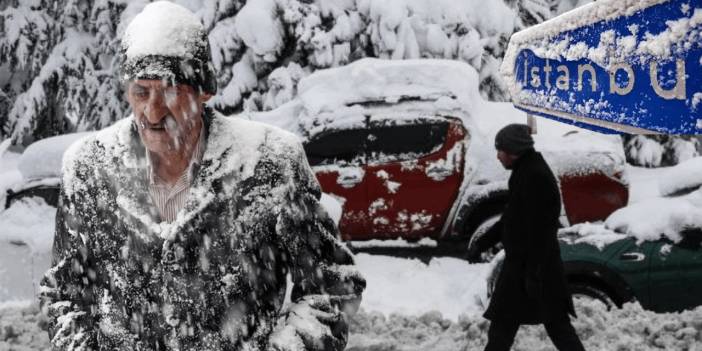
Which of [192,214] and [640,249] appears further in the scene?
[640,249]

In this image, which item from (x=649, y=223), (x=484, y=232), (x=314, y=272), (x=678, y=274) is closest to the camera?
(x=314, y=272)

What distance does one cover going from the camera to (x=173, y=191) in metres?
2.00

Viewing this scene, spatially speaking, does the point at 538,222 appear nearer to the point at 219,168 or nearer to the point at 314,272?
the point at 314,272

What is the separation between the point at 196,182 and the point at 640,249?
471 centimetres

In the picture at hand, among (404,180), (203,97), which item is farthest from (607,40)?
(404,180)

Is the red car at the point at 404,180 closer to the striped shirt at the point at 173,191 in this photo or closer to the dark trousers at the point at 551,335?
the dark trousers at the point at 551,335

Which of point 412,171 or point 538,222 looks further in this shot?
point 412,171

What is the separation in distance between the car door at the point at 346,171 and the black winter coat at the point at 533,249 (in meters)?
3.97

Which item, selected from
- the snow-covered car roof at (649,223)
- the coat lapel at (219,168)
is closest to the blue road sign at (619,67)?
the coat lapel at (219,168)

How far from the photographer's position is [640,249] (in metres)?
5.73

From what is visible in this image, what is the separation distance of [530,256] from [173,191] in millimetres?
2821

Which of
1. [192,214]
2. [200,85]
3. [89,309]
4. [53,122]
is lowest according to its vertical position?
[53,122]

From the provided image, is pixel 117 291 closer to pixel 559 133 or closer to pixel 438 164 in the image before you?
pixel 438 164

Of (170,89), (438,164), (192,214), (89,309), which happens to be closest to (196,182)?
(192,214)
